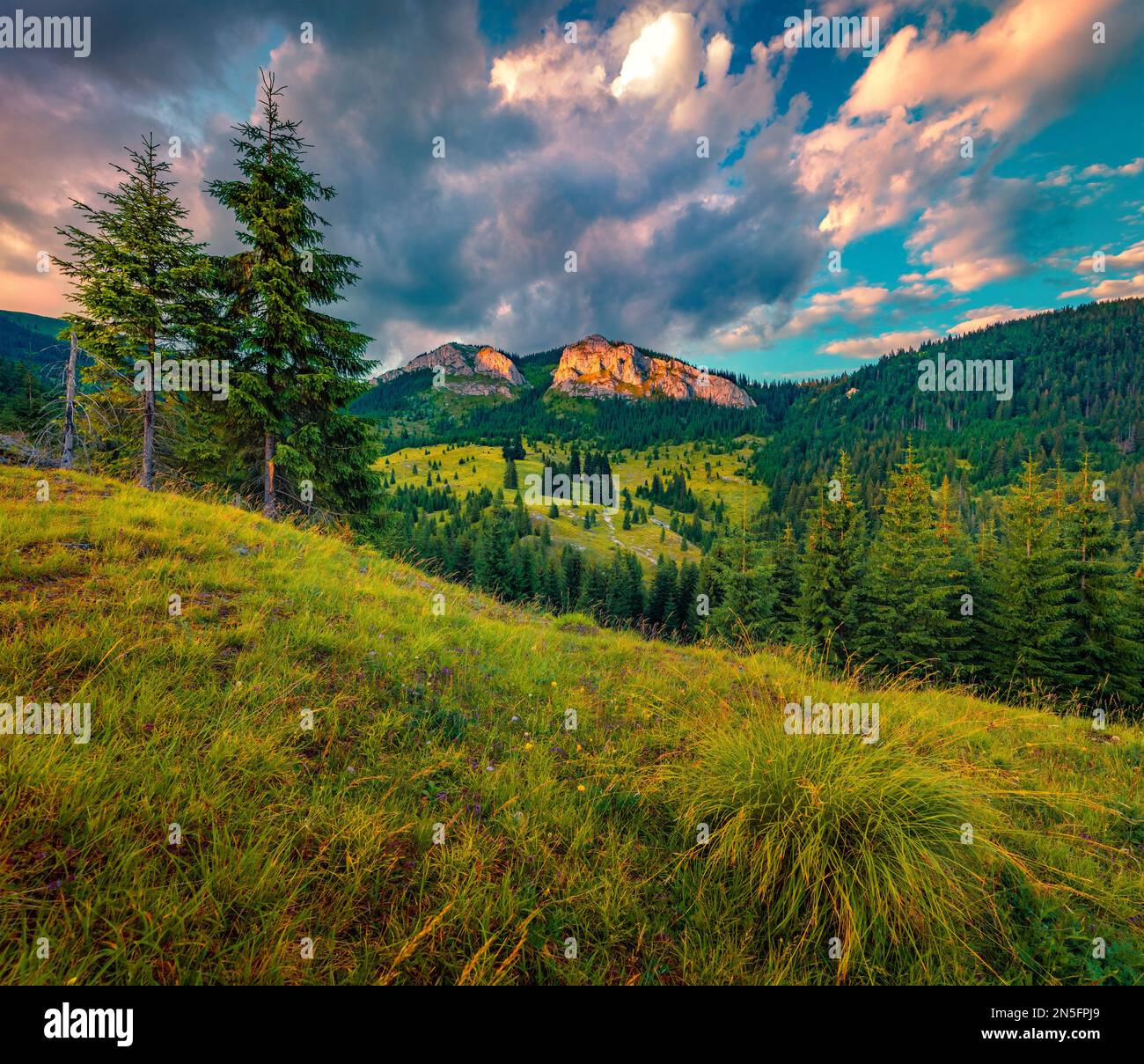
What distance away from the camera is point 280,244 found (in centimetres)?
1510

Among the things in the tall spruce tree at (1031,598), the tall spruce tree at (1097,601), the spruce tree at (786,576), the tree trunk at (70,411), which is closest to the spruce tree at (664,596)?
the spruce tree at (786,576)

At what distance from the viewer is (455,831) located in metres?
2.94

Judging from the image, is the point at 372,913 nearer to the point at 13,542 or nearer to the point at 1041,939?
the point at 1041,939

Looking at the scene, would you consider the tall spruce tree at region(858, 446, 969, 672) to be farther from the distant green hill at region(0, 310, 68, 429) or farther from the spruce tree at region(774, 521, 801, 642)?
the distant green hill at region(0, 310, 68, 429)

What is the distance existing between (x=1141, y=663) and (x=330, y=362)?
4426 cm

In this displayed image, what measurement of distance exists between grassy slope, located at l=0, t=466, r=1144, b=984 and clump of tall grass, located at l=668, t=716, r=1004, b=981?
20 millimetres

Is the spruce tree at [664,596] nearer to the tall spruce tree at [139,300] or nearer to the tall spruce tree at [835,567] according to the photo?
the tall spruce tree at [835,567]

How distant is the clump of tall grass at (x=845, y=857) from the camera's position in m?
2.52

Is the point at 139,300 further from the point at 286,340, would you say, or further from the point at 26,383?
the point at 26,383

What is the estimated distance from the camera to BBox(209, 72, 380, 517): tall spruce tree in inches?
575

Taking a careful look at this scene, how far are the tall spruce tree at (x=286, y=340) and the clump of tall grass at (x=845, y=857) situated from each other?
15.6 metres

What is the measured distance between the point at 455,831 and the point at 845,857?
8.49ft
